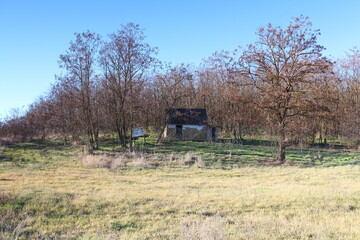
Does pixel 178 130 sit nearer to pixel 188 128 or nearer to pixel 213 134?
pixel 188 128

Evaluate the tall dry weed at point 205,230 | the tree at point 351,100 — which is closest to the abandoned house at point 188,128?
the tree at point 351,100

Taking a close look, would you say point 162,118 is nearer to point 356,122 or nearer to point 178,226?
point 356,122

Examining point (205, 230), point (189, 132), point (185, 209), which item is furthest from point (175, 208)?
point (189, 132)

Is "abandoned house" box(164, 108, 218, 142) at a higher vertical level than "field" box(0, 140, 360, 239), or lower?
higher

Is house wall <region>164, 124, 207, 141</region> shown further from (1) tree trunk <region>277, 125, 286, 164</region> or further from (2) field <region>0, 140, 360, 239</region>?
(2) field <region>0, 140, 360, 239</region>

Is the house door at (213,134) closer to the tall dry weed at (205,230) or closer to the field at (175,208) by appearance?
the field at (175,208)

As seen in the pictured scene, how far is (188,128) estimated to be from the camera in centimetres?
3716

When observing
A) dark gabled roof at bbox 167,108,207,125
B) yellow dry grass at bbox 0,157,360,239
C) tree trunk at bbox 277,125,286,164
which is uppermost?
dark gabled roof at bbox 167,108,207,125

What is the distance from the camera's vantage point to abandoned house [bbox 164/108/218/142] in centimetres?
3691

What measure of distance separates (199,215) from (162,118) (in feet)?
111

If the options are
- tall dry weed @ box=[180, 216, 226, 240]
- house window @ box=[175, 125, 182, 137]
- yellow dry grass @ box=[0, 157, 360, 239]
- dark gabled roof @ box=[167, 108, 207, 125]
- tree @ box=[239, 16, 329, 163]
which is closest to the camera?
tall dry weed @ box=[180, 216, 226, 240]

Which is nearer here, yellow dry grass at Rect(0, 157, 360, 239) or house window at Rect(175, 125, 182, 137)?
yellow dry grass at Rect(0, 157, 360, 239)

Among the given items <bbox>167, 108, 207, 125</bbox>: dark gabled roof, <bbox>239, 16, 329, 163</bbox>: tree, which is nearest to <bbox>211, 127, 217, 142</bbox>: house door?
<bbox>167, 108, 207, 125</bbox>: dark gabled roof

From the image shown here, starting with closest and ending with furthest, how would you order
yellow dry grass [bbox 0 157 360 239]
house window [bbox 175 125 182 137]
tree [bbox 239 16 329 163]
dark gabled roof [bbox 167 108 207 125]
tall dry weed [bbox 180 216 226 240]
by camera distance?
tall dry weed [bbox 180 216 226 240] < yellow dry grass [bbox 0 157 360 239] < tree [bbox 239 16 329 163] < dark gabled roof [bbox 167 108 207 125] < house window [bbox 175 125 182 137]
